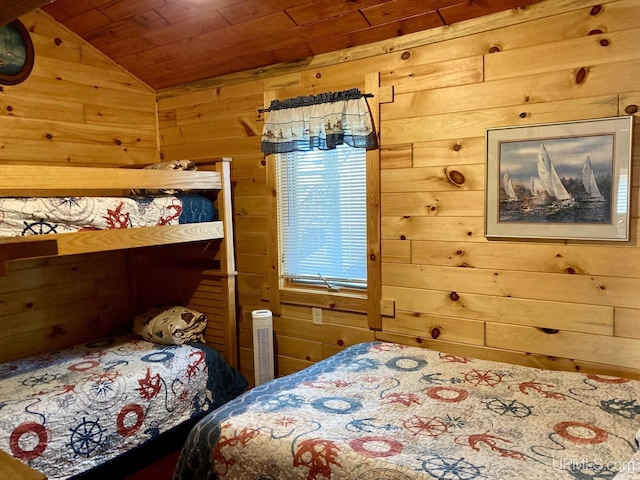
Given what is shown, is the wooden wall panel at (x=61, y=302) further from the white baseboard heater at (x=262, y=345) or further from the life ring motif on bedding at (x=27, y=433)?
the white baseboard heater at (x=262, y=345)

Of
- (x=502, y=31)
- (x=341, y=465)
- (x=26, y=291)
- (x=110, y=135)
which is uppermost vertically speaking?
(x=502, y=31)

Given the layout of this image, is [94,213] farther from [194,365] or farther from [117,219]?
[194,365]

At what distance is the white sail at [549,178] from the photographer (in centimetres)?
222

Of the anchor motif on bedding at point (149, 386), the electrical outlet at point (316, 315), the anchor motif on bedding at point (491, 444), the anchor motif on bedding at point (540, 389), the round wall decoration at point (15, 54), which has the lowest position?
the anchor motif on bedding at point (149, 386)

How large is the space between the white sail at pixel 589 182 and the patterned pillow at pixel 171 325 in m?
2.37

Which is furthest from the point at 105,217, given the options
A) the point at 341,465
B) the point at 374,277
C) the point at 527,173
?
the point at 527,173

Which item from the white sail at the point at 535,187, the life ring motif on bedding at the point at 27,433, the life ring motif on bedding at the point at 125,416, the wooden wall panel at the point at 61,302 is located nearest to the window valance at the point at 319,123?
the white sail at the point at 535,187

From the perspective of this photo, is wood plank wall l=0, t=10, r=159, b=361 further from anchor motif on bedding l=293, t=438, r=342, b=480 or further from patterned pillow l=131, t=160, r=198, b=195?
anchor motif on bedding l=293, t=438, r=342, b=480

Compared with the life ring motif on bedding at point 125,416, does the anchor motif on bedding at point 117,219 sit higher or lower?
higher

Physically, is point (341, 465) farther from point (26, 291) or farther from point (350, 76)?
point (26, 291)

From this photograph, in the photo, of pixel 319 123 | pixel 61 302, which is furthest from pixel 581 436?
pixel 61 302

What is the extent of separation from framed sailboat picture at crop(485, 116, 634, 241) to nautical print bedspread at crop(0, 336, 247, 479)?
1.84 m

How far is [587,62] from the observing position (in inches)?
A: 84.6

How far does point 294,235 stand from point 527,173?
1.44 meters
